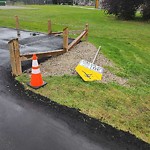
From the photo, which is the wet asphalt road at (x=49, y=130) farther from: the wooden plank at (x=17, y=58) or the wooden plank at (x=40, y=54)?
the wooden plank at (x=40, y=54)

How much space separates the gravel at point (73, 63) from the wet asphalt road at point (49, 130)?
191cm

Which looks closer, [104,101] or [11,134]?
[11,134]

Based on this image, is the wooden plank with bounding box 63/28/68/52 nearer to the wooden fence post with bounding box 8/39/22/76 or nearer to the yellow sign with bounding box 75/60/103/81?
the yellow sign with bounding box 75/60/103/81

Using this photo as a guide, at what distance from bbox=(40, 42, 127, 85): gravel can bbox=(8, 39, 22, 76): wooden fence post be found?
0.78 m

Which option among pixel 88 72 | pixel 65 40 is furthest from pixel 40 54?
pixel 88 72

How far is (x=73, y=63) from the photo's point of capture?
819cm

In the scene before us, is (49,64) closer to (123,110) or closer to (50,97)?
(50,97)

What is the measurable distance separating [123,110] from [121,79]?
206 centimetres

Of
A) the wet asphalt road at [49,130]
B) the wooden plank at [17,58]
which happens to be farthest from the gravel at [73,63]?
the wet asphalt road at [49,130]

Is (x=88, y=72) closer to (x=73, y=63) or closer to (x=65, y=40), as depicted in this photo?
(x=73, y=63)

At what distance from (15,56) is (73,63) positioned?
213cm

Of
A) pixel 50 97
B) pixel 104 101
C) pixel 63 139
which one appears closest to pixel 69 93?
pixel 50 97

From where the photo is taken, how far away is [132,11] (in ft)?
85.1

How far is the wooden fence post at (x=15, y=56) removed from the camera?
21.7ft
